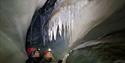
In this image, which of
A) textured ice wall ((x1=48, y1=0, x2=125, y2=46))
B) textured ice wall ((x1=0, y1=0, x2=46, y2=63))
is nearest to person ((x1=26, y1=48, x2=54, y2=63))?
textured ice wall ((x1=0, y1=0, x2=46, y2=63))

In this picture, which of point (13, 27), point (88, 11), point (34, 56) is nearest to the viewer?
point (88, 11)

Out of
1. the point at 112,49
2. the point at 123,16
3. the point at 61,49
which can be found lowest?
the point at 61,49

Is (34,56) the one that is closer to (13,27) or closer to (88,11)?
(13,27)

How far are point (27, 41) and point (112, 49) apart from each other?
279 centimetres

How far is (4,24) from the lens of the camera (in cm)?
255

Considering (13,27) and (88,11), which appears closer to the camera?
(88,11)

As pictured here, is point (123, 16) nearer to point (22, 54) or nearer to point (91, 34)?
point (91, 34)

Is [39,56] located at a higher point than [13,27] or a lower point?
lower

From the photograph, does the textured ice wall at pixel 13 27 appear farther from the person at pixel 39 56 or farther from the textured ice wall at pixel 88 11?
the textured ice wall at pixel 88 11

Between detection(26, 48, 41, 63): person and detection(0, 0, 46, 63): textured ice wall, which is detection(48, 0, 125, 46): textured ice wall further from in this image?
detection(26, 48, 41, 63): person

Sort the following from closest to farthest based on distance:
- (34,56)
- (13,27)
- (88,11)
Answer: (88,11) < (13,27) < (34,56)

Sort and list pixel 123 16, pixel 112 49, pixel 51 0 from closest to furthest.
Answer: pixel 112 49 → pixel 123 16 → pixel 51 0

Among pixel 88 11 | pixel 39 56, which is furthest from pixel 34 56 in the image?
pixel 88 11

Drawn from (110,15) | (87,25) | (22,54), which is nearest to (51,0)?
(22,54)
